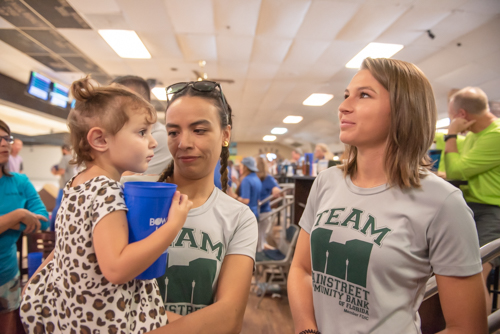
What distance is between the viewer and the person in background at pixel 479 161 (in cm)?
202

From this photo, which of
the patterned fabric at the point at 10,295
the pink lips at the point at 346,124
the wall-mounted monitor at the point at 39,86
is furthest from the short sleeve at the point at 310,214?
the wall-mounted monitor at the point at 39,86

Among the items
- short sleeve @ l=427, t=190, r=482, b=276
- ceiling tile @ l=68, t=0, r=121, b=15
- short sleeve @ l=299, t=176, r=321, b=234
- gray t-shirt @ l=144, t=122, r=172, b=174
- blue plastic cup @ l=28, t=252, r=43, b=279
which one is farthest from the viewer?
ceiling tile @ l=68, t=0, r=121, b=15

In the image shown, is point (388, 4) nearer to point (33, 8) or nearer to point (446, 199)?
point (446, 199)

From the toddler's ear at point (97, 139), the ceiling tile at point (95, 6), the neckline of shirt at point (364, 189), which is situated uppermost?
the ceiling tile at point (95, 6)

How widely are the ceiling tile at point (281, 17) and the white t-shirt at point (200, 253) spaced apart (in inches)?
153

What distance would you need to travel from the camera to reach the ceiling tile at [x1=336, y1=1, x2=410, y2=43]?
4.06 m

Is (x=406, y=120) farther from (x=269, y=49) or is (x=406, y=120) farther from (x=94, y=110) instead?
(x=269, y=49)

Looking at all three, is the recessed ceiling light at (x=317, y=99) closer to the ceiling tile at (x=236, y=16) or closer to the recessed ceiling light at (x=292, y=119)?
the recessed ceiling light at (x=292, y=119)

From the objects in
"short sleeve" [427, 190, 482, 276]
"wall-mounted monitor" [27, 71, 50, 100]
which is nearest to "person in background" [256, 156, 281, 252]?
"short sleeve" [427, 190, 482, 276]

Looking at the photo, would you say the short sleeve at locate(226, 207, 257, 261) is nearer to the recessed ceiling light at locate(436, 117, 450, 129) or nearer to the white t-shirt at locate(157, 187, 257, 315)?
the white t-shirt at locate(157, 187, 257, 315)

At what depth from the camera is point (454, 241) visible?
2.69 ft

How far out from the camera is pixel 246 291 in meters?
0.96

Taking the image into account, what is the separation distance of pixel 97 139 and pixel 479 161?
241cm

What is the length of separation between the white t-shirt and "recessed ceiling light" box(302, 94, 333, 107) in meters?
8.64
